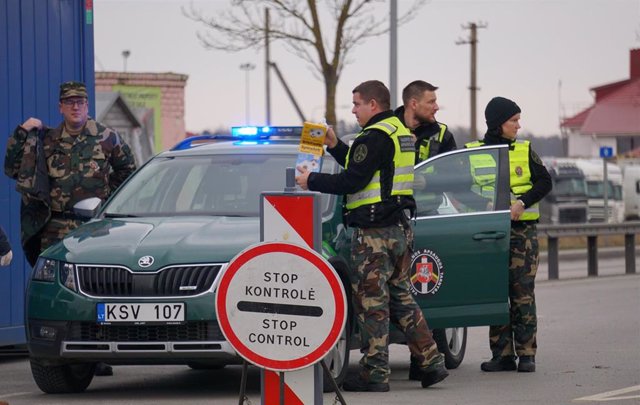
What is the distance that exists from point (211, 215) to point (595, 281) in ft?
44.2

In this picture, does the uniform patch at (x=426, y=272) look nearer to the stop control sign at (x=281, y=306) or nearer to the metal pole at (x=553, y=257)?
the stop control sign at (x=281, y=306)

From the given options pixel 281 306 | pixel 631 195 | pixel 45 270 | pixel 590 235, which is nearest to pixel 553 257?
pixel 590 235

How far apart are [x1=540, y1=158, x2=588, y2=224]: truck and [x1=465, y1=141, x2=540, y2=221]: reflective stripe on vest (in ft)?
137

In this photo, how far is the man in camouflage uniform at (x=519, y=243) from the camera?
10.5 meters

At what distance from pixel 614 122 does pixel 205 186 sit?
90.8m

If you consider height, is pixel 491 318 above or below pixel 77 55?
below

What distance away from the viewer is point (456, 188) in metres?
10.3

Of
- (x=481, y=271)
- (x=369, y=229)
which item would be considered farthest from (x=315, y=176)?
(x=481, y=271)

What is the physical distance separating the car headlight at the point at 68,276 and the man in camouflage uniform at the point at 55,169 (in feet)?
4.63

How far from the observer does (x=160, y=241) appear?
351 inches

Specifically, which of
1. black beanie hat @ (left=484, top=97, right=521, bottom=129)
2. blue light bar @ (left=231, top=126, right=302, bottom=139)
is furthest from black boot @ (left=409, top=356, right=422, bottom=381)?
black beanie hat @ (left=484, top=97, right=521, bottom=129)

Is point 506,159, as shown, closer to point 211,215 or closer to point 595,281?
point 211,215

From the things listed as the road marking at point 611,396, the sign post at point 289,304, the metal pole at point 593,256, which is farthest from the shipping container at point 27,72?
the metal pole at point 593,256

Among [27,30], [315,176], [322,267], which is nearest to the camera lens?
[322,267]
